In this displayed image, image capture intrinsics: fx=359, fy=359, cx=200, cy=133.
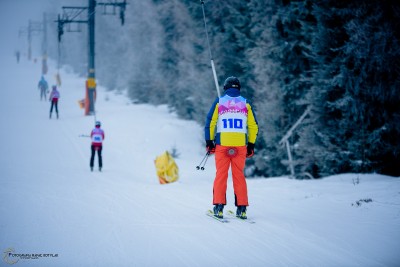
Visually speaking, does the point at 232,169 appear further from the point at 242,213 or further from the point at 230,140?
the point at 242,213

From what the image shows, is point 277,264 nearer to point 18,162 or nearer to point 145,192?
point 145,192

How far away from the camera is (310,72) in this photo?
11.9 meters

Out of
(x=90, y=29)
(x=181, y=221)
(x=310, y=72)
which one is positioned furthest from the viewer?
(x=90, y=29)

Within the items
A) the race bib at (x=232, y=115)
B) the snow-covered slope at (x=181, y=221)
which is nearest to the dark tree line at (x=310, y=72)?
the snow-covered slope at (x=181, y=221)

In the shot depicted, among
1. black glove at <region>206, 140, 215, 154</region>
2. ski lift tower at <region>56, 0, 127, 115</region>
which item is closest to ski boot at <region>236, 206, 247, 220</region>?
black glove at <region>206, 140, 215, 154</region>

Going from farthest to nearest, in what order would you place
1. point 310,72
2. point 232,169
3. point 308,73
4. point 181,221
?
point 308,73 < point 310,72 < point 232,169 < point 181,221

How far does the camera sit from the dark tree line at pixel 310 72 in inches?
350

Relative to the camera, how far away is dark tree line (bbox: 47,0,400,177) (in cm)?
889

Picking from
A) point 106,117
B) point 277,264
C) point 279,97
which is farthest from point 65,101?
point 277,264

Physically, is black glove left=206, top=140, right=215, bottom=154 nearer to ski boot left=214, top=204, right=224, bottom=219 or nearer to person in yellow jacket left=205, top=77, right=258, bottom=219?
person in yellow jacket left=205, top=77, right=258, bottom=219

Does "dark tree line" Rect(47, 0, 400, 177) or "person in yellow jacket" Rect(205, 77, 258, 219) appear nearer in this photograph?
"person in yellow jacket" Rect(205, 77, 258, 219)

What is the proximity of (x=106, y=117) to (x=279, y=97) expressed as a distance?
14.7m

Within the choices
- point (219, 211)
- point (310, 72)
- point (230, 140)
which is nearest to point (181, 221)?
point (219, 211)

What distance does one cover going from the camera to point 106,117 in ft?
79.5
